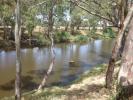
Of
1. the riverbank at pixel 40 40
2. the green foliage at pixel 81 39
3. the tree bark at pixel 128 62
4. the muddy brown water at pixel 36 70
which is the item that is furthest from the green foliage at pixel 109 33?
the tree bark at pixel 128 62

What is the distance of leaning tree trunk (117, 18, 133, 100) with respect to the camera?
330 inches

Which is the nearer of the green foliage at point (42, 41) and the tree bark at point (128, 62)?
the tree bark at point (128, 62)

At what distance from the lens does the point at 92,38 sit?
6875 centimetres

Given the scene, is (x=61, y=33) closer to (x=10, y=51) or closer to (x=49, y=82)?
(x=10, y=51)

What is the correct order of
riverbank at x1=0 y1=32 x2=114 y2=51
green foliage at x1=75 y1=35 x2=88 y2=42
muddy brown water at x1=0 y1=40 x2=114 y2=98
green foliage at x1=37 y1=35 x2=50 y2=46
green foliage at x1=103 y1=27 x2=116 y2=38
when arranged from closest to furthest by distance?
1. muddy brown water at x1=0 y1=40 x2=114 y2=98
2. riverbank at x1=0 y1=32 x2=114 y2=51
3. green foliage at x1=37 y1=35 x2=50 y2=46
4. green foliage at x1=75 y1=35 x2=88 y2=42
5. green foliage at x1=103 y1=27 x2=116 y2=38

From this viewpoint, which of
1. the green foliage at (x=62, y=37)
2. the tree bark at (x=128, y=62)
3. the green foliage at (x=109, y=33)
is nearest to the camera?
the tree bark at (x=128, y=62)

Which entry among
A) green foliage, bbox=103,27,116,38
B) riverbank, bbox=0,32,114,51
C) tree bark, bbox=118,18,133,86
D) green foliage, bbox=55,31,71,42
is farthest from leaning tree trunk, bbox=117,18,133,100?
green foliage, bbox=103,27,116,38

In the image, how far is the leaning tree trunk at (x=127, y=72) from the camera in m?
8.38

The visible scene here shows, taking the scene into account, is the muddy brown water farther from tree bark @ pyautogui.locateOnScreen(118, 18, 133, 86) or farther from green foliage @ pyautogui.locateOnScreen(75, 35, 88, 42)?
green foliage @ pyautogui.locateOnScreen(75, 35, 88, 42)

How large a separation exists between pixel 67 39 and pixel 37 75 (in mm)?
32975

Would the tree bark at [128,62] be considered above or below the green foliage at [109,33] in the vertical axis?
above

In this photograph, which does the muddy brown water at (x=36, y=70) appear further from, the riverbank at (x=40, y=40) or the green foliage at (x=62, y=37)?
the green foliage at (x=62, y=37)

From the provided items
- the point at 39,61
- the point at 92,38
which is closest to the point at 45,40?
the point at 39,61

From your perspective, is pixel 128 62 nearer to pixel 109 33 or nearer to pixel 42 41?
pixel 42 41
